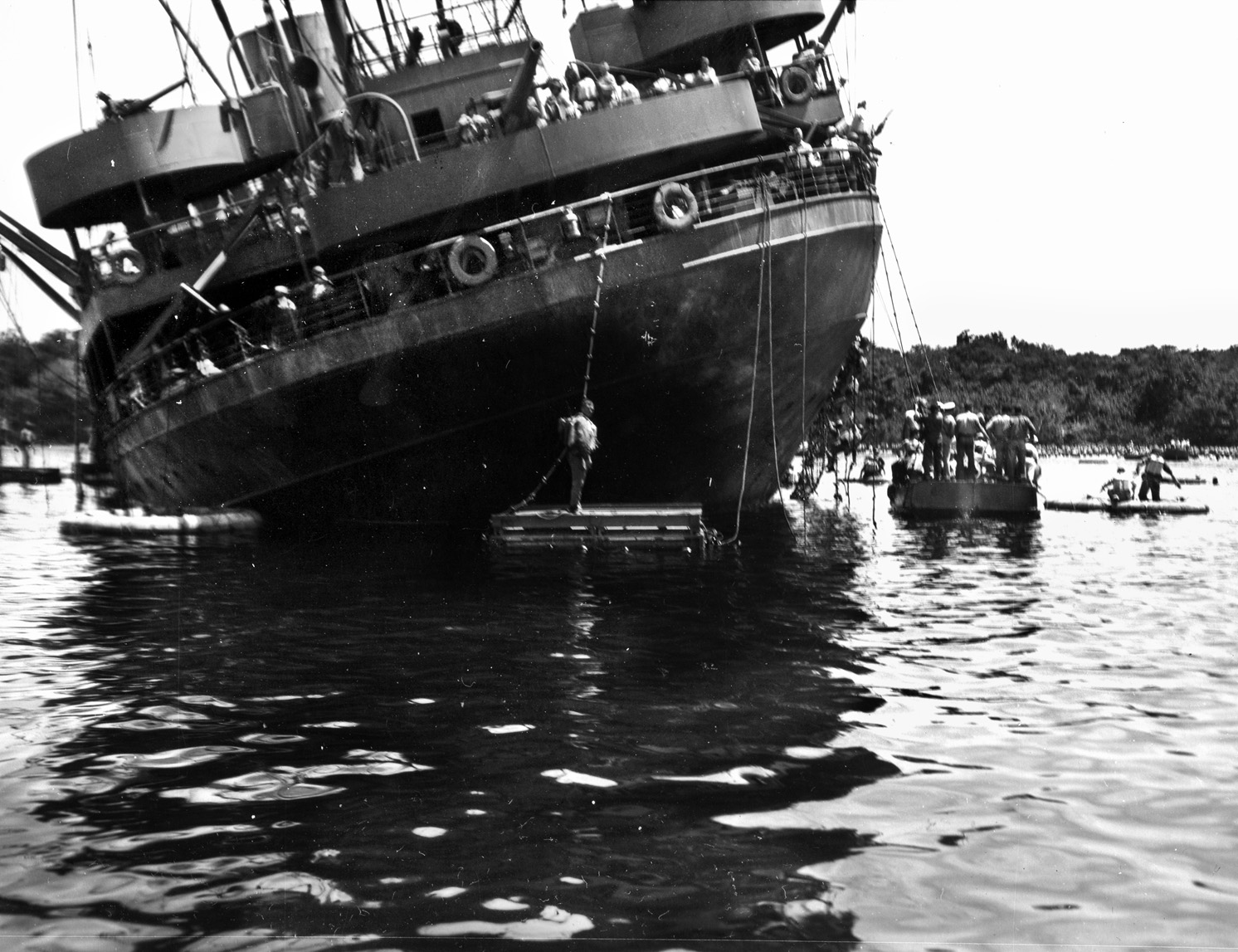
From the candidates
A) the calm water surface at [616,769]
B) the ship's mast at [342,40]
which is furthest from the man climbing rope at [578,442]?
the ship's mast at [342,40]

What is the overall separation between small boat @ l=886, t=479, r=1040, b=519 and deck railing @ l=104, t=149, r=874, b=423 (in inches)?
219

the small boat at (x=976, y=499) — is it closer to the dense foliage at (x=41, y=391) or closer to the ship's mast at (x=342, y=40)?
the ship's mast at (x=342, y=40)

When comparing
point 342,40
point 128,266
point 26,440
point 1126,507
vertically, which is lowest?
point 1126,507

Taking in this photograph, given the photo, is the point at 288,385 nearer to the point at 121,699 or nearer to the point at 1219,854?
the point at 121,699

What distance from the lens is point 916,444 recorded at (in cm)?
2591

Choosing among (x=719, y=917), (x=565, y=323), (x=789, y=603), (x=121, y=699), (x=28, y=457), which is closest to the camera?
(x=719, y=917)

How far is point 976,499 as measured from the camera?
2227 centimetres

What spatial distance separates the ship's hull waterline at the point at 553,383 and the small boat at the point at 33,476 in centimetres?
2342

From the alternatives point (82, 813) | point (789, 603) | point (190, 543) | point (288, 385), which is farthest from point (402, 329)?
point (82, 813)

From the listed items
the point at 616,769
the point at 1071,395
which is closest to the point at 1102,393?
the point at 1071,395

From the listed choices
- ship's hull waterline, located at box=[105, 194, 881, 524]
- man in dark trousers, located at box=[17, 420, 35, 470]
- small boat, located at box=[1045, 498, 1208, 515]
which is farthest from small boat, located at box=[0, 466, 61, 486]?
small boat, located at box=[1045, 498, 1208, 515]

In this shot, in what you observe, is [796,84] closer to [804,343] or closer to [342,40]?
[804,343]

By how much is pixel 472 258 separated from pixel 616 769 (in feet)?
38.5

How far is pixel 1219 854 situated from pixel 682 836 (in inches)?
78.9
